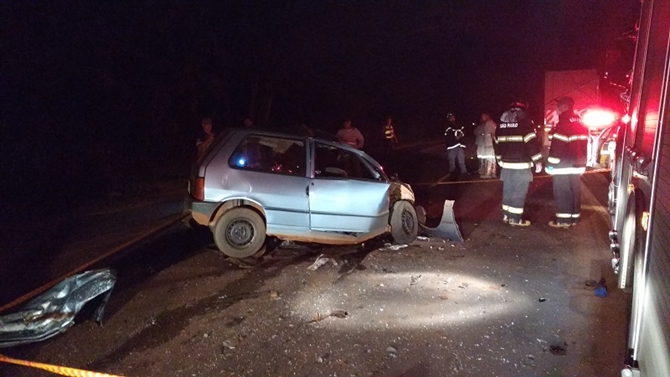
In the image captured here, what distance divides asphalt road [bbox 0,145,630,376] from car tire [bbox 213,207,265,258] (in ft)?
0.71

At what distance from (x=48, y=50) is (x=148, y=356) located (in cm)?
1433

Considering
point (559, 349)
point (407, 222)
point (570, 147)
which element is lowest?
point (559, 349)

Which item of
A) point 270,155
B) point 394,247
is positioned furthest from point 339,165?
point 394,247

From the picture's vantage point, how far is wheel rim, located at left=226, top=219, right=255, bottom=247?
6922 millimetres

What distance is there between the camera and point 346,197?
7.11m

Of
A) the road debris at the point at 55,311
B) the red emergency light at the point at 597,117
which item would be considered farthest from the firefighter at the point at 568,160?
the road debris at the point at 55,311

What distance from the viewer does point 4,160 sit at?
12.3 m

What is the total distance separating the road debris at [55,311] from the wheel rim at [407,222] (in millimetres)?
3924

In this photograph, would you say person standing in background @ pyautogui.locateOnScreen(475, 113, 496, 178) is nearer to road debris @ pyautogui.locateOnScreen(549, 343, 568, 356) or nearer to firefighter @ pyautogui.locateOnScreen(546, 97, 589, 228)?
firefighter @ pyautogui.locateOnScreen(546, 97, 589, 228)

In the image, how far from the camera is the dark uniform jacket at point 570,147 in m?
8.27

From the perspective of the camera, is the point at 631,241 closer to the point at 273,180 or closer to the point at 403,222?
the point at 403,222

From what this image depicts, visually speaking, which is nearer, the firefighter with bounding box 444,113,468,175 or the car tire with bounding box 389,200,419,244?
the car tire with bounding box 389,200,419,244

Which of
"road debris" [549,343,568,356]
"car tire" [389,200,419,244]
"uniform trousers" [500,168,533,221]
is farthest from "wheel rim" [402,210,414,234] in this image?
"road debris" [549,343,568,356]

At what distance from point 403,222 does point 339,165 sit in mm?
1210
